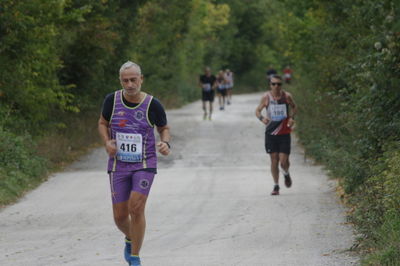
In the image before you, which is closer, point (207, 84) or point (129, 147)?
point (129, 147)

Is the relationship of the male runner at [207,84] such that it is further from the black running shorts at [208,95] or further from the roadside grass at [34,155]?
the roadside grass at [34,155]

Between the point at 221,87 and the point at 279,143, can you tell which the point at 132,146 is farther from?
the point at 221,87

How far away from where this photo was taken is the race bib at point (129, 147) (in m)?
8.44

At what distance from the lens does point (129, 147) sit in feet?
27.7

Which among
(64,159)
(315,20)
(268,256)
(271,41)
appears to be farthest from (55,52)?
(271,41)

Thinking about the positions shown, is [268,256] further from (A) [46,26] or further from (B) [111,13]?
(B) [111,13]

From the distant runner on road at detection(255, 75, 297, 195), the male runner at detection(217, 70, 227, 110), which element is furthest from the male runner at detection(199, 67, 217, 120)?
the distant runner on road at detection(255, 75, 297, 195)

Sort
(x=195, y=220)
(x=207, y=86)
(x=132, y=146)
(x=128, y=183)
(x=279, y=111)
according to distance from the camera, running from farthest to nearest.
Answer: (x=207, y=86), (x=279, y=111), (x=195, y=220), (x=128, y=183), (x=132, y=146)

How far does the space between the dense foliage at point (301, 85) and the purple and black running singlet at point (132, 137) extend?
88.6 inches

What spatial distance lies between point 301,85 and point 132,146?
1878 cm

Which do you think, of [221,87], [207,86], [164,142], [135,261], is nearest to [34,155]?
[164,142]

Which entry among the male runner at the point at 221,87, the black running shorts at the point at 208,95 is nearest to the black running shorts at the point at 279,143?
the black running shorts at the point at 208,95

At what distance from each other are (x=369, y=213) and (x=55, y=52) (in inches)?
481

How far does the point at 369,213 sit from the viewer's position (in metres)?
9.60
